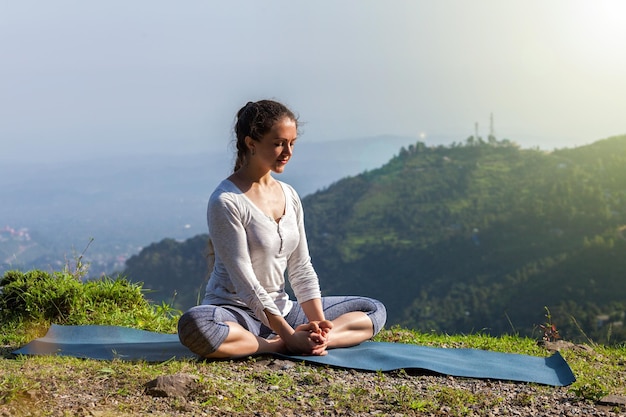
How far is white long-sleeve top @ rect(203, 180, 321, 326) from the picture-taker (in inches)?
188

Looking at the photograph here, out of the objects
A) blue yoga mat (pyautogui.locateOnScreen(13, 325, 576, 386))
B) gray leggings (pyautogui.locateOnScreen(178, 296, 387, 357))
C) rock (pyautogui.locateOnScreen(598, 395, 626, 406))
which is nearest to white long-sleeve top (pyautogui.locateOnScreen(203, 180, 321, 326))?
gray leggings (pyautogui.locateOnScreen(178, 296, 387, 357))

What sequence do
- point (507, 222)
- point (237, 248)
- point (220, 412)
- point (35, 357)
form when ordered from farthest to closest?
point (507, 222) → point (35, 357) → point (237, 248) → point (220, 412)

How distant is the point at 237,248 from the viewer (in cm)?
477

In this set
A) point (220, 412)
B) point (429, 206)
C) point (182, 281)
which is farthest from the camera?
point (429, 206)

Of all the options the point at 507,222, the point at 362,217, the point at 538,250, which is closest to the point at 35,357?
the point at 538,250

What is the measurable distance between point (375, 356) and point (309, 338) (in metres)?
0.54

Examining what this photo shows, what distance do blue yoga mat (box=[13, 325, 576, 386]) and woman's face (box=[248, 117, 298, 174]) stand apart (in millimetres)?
1262

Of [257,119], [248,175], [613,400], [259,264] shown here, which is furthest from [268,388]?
[613,400]

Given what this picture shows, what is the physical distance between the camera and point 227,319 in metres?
4.89

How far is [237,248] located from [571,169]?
91165 millimetres

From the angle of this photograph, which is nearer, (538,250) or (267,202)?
(267,202)

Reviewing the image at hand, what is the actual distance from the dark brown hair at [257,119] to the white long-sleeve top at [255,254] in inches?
12.8

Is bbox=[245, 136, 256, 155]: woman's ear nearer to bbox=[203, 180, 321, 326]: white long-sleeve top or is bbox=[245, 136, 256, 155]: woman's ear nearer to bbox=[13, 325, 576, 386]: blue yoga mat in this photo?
bbox=[203, 180, 321, 326]: white long-sleeve top

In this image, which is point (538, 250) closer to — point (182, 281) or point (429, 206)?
point (429, 206)
